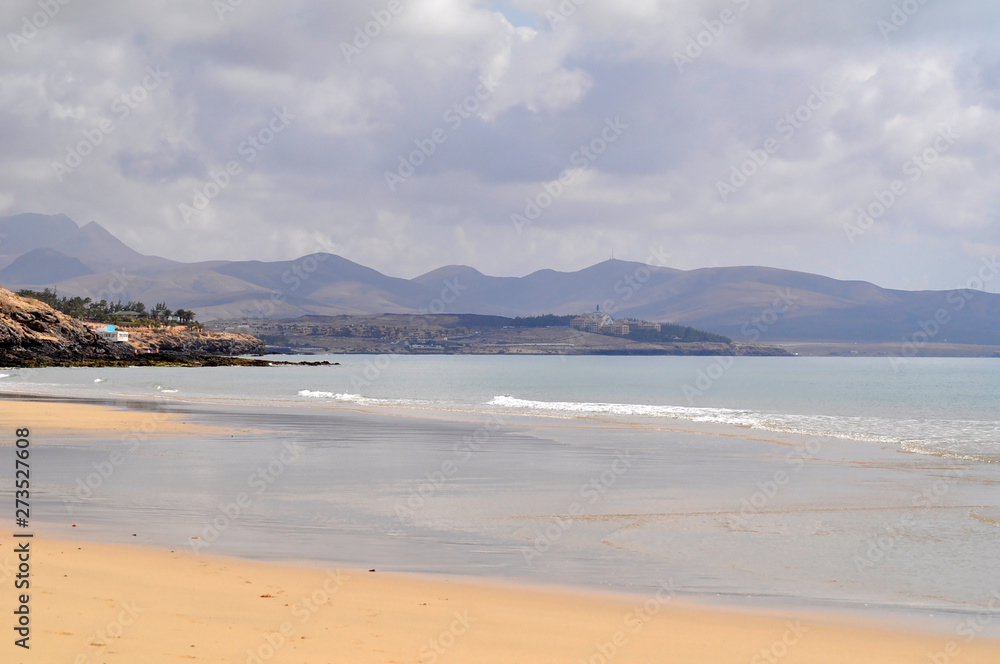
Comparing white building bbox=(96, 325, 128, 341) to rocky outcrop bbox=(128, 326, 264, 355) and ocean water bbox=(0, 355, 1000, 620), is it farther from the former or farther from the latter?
ocean water bbox=(0, 355, 1000, 620)

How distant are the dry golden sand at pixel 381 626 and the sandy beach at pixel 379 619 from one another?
0.02m

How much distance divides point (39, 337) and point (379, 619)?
4628 inches

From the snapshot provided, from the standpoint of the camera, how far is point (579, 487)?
1697cm

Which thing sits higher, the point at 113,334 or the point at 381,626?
the point at 113,334

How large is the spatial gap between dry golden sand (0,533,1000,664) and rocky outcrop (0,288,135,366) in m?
107

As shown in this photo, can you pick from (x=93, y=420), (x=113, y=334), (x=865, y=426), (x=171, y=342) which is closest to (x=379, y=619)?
(x=93, y=420)

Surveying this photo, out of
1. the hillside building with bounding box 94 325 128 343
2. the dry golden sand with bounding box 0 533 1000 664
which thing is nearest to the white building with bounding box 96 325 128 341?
the hillside building with bounding box 94 325 128 343

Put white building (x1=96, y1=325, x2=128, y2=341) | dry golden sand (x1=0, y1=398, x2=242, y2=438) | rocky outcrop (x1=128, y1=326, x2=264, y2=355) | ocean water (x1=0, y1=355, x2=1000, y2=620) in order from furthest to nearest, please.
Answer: rocky outcrop (x1=128, y1=326, x2=264, y2=355)
white building (x1=96, y1=325, x2=128, y2=341)
dry golden sand (x1=0, y1=398, x2=242, y2=438)
ocean water (x1=0, y1=355, x2=1000, y2=620)

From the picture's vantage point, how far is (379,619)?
25.7ft

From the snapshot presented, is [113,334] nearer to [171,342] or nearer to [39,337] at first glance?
[171,342]

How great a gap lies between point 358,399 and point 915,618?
4754 centimetres

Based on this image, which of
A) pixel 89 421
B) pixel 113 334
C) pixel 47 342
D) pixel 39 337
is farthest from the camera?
pixel 113 334

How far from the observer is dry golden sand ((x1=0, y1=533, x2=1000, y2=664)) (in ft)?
22.7

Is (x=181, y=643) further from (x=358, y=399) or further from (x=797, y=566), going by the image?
(x=358, y=399)
